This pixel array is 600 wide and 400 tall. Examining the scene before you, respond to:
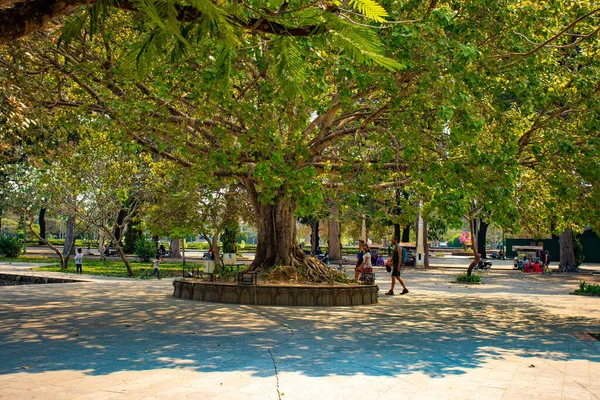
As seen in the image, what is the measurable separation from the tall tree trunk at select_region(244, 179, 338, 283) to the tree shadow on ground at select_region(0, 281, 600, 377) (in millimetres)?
2384

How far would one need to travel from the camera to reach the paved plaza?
6707mm

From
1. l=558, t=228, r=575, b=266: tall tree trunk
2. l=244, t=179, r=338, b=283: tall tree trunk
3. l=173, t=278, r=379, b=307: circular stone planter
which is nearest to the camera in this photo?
l=173, t=278, r=379, b=307: circular stone planter

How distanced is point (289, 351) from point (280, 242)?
339 inches

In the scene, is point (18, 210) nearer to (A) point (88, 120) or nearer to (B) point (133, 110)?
(A) point (88, 120)

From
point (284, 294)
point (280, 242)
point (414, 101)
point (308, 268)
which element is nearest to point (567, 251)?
point (308, 268)

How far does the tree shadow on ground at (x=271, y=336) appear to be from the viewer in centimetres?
796

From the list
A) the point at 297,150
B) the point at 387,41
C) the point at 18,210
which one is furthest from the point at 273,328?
the point at 18,210

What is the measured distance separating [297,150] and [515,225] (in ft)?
17.3

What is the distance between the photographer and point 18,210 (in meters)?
35.5

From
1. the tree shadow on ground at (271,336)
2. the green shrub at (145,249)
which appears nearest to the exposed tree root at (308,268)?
the tree shadow on ground at (271,336)

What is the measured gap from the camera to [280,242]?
17500 mm

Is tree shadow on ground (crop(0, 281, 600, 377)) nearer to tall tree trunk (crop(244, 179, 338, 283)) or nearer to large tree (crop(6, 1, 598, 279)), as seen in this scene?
tall tree trunk (crop(244, 179, 338, 283))

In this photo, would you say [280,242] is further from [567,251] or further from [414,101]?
[567,251]

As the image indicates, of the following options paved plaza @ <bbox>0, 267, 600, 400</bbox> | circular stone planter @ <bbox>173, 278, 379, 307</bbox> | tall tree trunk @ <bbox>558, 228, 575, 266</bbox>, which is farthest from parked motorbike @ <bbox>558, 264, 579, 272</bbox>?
circular stone planter @ <bbox>173, 278, 379, 307</bbox>
